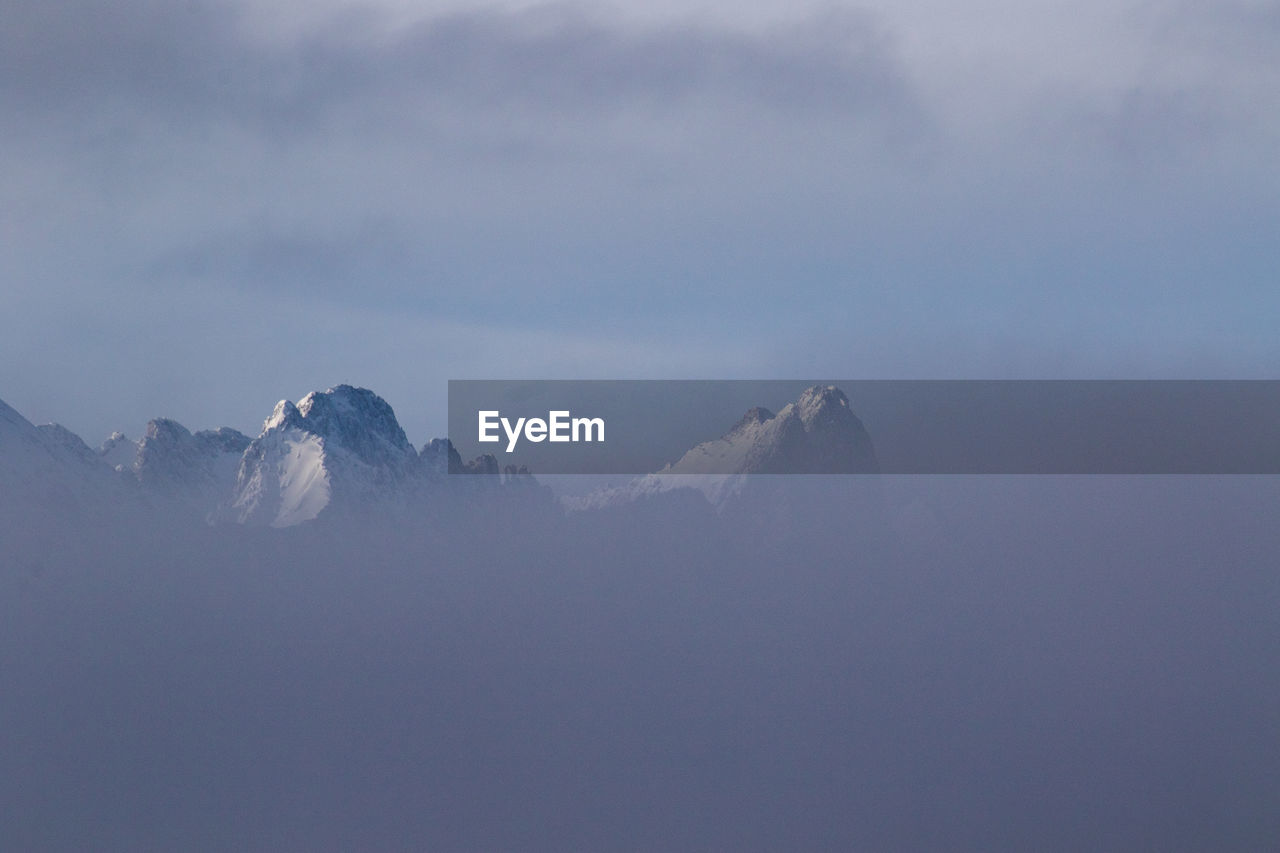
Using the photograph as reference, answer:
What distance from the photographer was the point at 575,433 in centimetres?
19738

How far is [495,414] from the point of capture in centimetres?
18575

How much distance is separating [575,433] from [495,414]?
1547cm
